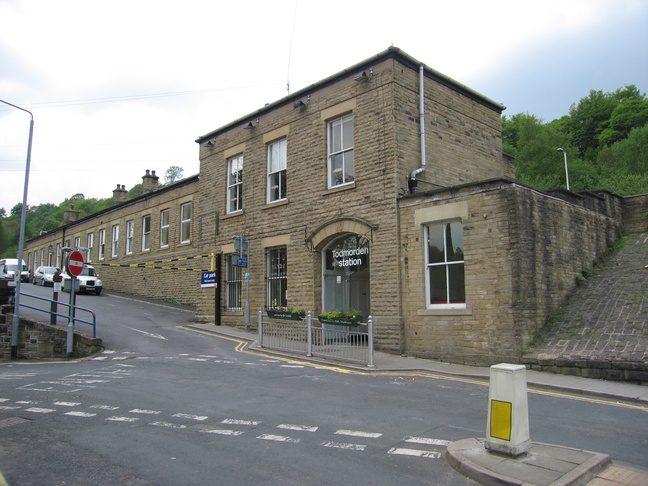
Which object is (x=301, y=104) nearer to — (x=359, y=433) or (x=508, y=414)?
(x=359, y=433)

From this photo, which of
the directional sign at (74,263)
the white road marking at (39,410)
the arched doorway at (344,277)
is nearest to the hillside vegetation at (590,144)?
the arched doorway at (344,277)

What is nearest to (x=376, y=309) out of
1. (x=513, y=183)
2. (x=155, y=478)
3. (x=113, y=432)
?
(x=513, y=183)

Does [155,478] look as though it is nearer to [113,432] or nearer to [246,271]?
[113,432]

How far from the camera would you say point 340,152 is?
1527 centimetres

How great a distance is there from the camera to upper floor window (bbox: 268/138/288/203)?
17.3m

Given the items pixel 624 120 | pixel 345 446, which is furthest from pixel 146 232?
pixel 624 120

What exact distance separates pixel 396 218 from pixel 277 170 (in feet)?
19.2

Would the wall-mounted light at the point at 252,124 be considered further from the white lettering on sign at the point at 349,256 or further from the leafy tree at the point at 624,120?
the leafy tree at the point at 624,120

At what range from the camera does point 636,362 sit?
29.5 ft

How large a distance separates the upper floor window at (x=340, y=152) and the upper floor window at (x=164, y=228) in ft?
53.4

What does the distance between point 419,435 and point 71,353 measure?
37.9 feet

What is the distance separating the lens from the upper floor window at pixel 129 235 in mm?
32456

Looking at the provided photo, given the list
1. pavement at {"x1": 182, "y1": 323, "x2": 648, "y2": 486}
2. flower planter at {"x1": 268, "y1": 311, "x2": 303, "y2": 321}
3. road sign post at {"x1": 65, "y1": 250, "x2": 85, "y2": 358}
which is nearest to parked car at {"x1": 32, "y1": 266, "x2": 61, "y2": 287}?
road sign post at {"x1": 65, "y1": 250, "x2": 85, "y2": 358}

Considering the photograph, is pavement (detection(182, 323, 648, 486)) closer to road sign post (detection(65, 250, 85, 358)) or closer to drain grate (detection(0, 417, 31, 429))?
drain grate (detection(0, 417, 31, 429))
